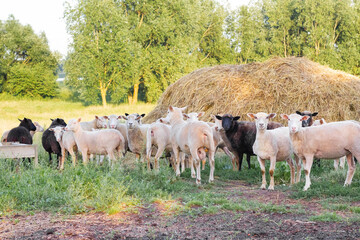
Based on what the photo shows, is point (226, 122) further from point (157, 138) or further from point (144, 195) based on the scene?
point (144, 195)

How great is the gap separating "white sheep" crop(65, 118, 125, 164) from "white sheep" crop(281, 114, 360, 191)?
4.58m

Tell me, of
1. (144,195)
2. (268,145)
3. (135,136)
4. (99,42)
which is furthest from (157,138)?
(99,42)

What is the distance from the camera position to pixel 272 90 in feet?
54.2

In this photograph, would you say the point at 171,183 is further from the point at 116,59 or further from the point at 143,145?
the point at 116,59

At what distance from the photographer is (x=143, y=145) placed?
11.8 meters

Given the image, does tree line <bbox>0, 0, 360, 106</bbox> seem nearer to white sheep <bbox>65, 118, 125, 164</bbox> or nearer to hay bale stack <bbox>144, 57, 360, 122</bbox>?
hay bale stack <bbox>144, 57, 360, 122</bbox>

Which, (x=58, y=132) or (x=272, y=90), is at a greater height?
(x=272, y=90)

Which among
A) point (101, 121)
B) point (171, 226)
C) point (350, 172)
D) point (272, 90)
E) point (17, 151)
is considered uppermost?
point (272, 90)

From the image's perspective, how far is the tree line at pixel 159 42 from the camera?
1570 inches

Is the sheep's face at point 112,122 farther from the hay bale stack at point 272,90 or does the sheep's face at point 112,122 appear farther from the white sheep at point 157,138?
the hay bale stack at point 272,90

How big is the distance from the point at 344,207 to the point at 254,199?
1.67m

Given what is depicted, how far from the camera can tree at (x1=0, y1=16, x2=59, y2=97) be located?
174 feet

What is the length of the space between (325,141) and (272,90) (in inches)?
300

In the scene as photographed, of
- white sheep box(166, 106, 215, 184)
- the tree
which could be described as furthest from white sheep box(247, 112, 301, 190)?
the tree
